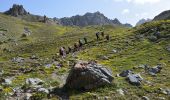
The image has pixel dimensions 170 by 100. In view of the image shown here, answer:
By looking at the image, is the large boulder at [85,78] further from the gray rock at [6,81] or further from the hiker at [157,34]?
the hiker at [157,34]

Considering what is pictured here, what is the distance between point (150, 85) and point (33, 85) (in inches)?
343

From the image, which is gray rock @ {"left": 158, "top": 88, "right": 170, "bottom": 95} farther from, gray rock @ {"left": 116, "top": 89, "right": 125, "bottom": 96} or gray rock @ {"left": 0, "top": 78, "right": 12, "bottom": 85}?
gray rock @ {"left": 0, "top": 78, "right": 12, "bottom": 85}

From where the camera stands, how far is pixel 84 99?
82.6ft

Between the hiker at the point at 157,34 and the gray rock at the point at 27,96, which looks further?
the hiker at the point at 157,34

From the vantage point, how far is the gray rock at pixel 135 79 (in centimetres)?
2858

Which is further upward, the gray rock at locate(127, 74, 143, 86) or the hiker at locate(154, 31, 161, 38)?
the hiker at locate(154, 31, 161, 38)

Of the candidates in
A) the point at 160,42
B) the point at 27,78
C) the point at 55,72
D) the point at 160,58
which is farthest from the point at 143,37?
the point at 27,78

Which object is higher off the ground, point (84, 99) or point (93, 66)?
point (93, 66)

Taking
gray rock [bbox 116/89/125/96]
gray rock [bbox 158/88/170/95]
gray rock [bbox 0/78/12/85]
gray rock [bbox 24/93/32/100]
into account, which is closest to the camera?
gray rock [bbox 24/93/32/100]

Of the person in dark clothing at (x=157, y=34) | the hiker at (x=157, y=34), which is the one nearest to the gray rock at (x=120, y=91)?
the person in dark clothing at (x=157, y=34)

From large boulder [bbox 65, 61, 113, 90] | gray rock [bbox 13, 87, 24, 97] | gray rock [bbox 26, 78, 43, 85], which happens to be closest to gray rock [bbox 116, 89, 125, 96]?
large boulder [bbox 65, 61, 113, 90]

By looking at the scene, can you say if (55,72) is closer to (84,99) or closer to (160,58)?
(84,99)

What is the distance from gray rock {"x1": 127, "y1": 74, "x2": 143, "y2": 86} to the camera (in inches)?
1125

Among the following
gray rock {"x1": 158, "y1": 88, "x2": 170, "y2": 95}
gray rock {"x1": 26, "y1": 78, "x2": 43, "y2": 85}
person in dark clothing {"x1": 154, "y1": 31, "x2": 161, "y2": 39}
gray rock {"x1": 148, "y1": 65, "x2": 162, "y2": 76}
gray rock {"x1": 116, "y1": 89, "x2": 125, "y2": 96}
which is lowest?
gray rock {"x1": 158, "y1": 88, "x2": 170, "y2": 95}
